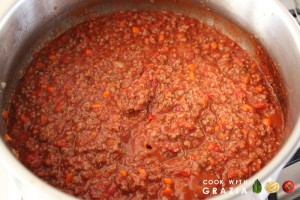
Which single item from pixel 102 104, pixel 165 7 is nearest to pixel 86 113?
pixel 102 104

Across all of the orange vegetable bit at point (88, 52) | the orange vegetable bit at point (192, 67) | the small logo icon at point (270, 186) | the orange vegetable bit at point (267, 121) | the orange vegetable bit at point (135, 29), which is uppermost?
the orange vegetable bit at point (135, 29)

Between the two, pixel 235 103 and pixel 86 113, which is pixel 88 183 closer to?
pixel 86 113

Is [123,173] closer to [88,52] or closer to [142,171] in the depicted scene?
[142,171]

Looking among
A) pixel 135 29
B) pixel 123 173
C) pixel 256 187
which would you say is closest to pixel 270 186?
pixel 256 187

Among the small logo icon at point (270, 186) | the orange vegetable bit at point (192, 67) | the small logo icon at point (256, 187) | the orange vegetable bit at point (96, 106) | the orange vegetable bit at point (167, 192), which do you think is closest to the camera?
the small logo icon at point (256, 187)

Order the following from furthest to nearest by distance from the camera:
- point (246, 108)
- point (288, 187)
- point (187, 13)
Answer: point (187, 13) < point (246, 108) < point (288, 187)

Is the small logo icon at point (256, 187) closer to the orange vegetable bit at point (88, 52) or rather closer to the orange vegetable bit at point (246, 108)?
the orange vegetable bit at point (246, 108)

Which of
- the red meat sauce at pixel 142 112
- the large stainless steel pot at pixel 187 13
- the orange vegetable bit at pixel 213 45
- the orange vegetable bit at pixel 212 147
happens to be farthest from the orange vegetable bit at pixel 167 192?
the orange vegetable bit at pixel 213 45
